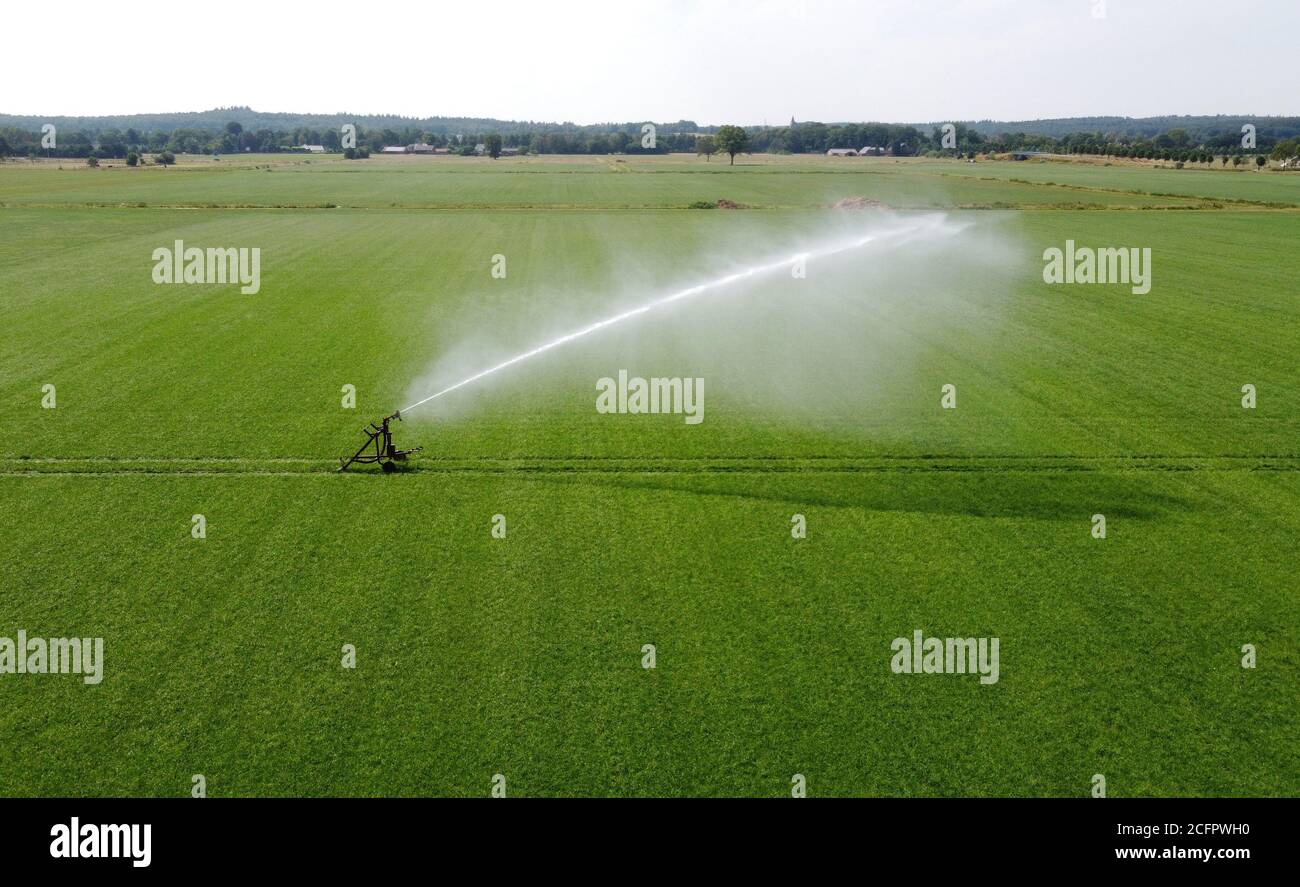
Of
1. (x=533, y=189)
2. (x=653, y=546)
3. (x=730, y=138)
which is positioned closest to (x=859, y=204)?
(x=533, y=189)

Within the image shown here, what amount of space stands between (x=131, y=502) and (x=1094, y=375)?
27237 mm

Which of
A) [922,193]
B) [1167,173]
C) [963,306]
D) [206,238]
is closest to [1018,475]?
[963,306]

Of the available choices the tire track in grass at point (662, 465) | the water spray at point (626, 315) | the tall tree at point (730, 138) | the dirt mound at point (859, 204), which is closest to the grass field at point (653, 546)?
the tire track in grass at point (662, 465)

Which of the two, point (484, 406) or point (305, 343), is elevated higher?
point (305, 343)

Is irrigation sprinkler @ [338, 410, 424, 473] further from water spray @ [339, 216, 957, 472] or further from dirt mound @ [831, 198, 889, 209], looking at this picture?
dirt mound @ [831, 198, 889, 209]

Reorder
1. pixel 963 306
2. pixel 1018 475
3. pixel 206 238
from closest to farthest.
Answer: pixel 1018 475, pixel 963 306, pixel 206 238

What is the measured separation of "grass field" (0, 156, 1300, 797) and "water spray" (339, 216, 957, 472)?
69 cm

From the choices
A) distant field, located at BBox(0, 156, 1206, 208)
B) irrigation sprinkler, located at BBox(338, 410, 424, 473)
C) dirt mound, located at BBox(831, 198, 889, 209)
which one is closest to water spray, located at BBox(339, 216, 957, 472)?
irrigation sprinkler, located at BBox(338, 410, 424, 473)

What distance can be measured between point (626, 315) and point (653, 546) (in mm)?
19337

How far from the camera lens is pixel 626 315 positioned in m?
33.9

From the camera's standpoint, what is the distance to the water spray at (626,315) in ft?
63.8

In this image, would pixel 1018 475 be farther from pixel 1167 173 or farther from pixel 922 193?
pixel 1167 173
